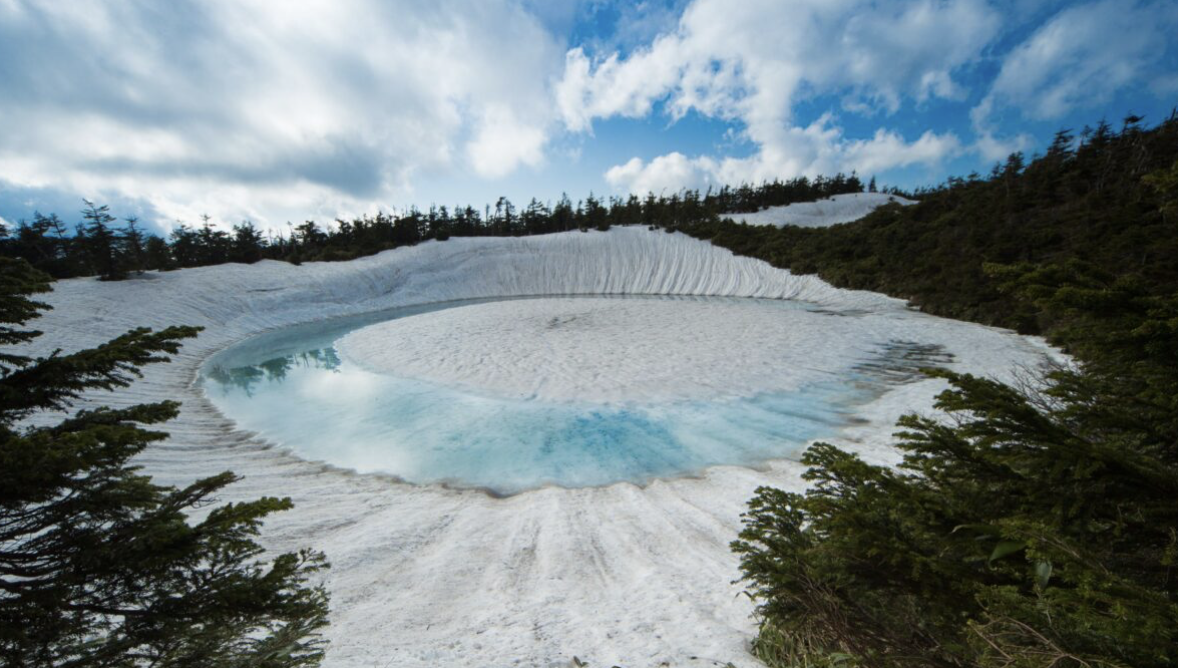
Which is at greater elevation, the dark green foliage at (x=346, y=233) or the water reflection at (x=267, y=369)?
the dark green foliage at (x=346, y=233)

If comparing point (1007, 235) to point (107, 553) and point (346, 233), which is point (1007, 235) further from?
point (346, 233)

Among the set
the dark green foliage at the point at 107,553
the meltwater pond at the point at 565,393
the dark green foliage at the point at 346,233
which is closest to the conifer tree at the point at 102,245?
the dark green foliage at the point at 346,233

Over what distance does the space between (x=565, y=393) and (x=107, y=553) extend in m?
10.6

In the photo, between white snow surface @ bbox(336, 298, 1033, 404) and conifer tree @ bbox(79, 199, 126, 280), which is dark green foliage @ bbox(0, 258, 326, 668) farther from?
conifer tree @ bbox(79, 199, 126, 280)

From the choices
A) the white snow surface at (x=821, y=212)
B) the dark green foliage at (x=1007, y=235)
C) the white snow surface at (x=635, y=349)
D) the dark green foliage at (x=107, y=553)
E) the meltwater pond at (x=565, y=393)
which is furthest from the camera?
the white snow surface at (x=821, y=212)

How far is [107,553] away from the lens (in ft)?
7.54

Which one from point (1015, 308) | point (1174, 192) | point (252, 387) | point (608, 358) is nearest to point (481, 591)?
point (1174, 192)

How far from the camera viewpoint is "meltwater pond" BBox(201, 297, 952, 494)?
29.6 feet

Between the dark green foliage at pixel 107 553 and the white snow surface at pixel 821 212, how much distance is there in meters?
79.5

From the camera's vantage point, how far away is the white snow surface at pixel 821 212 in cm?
7581

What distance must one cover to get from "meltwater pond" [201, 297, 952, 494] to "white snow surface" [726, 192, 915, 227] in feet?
192

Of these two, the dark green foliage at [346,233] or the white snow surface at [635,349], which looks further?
the dark green foliage at [346,233]

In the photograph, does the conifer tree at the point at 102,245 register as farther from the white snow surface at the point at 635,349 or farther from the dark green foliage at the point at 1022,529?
the dark green foliage at the point at 1022,529

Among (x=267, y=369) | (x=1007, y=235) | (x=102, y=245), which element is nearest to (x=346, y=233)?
(x=102, y=245)
